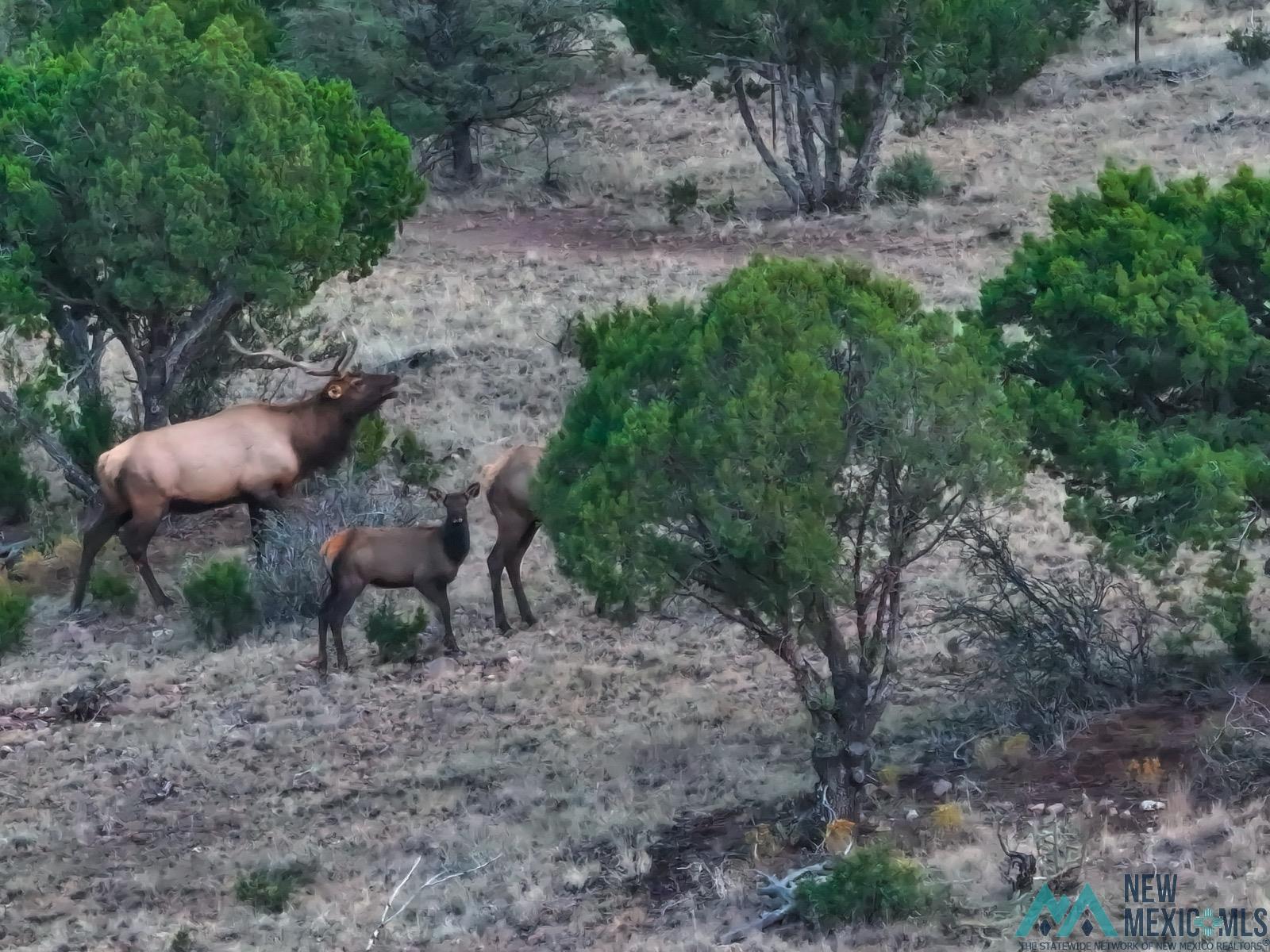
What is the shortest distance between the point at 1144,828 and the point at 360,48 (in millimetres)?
20474

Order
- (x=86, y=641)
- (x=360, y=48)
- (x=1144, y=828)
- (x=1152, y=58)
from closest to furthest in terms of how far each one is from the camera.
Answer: (x=1144, y=828)
(x=86, y=641)
(x=360, y=48)
(x=1152, y=58)

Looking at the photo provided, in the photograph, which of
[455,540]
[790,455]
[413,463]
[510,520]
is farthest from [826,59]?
[790,455]

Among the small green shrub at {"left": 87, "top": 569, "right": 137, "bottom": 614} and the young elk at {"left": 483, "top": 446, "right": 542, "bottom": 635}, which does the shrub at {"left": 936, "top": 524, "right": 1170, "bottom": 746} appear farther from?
the small green shrub at {"left": 87, "top": 569, "right": 137, "bottom": 614}

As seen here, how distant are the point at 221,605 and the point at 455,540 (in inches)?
89.6

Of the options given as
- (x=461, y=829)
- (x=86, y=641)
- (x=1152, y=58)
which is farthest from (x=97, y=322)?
(x=1152, y=58)

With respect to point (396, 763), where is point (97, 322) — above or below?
above

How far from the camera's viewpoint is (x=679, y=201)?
2559 centimetres

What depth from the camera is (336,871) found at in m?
9.30

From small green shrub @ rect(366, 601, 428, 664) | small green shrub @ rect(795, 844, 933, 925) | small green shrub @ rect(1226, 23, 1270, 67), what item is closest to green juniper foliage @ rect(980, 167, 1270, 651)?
small green shrub @ rect(795, 844, 933, 925)

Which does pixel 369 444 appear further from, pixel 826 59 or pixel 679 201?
pixel 679 201

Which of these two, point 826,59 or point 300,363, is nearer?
point 300,363

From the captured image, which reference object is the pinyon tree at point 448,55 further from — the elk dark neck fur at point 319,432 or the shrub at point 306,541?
the shrub at point 306,541

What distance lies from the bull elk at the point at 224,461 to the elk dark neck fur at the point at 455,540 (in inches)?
107

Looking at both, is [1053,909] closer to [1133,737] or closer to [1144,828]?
[1144,828]
